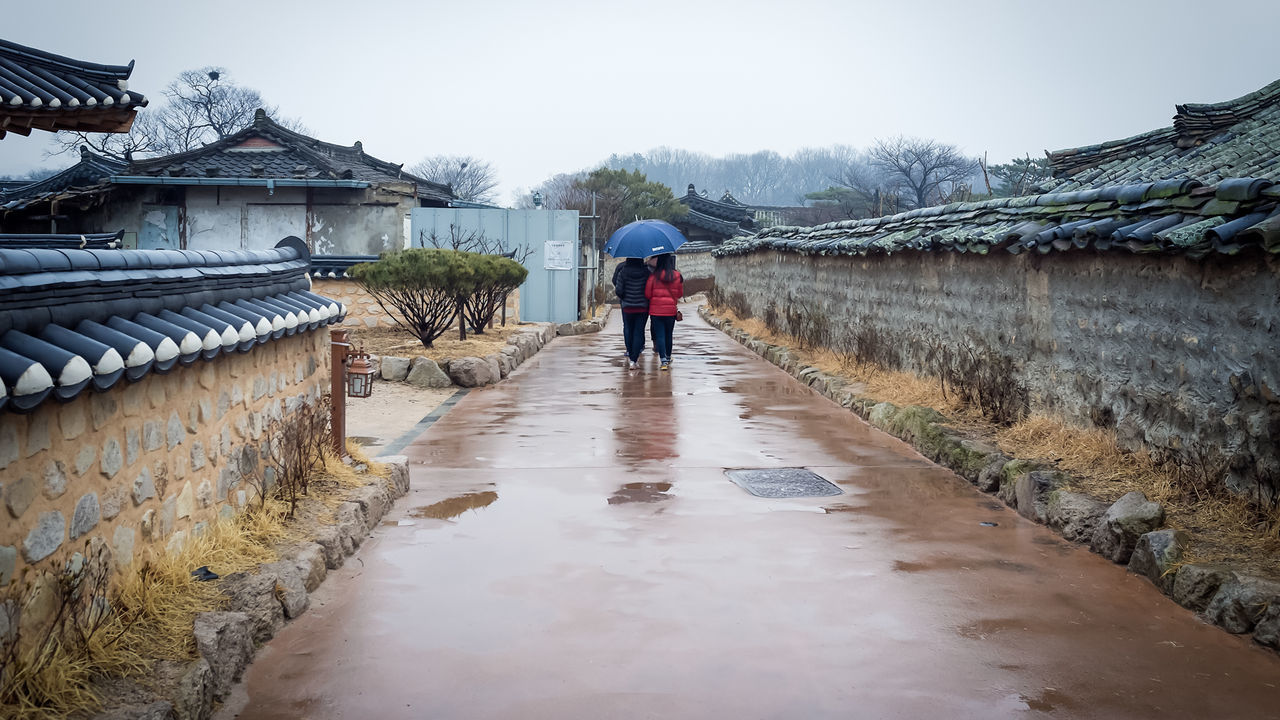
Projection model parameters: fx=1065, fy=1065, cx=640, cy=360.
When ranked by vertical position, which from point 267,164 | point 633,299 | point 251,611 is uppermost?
point 267,164

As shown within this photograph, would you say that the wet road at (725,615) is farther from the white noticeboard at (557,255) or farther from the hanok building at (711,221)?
the hanok building at (711,221)

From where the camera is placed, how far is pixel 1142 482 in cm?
673

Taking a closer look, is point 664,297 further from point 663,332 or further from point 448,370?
point 448,370

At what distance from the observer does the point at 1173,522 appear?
5926 millimetres

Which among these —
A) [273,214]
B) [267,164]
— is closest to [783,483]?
[273,214]

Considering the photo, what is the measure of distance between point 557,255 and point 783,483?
15942 millimetres

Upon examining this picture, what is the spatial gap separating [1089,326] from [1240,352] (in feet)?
6.32

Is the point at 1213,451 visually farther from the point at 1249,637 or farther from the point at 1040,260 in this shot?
the point at 1040,260

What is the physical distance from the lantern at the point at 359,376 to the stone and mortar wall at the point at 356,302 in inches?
389

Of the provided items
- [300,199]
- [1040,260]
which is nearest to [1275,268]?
[1040,260]

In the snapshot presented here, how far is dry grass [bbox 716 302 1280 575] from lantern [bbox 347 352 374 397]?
4840 millimetres

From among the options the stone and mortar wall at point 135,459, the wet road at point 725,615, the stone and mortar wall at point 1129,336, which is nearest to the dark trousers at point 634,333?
the stone and mortar wall at point 1129,336

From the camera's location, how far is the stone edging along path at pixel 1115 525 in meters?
4.80

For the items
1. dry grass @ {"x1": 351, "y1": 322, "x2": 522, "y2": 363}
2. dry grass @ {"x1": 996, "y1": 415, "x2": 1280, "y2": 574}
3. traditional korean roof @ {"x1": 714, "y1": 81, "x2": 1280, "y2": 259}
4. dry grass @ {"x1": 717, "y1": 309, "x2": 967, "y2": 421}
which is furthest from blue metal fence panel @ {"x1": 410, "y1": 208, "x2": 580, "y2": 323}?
Answer: dry grass @ {"x1": 996, "y1": 415, "x2": 1280, "y2": 574}
